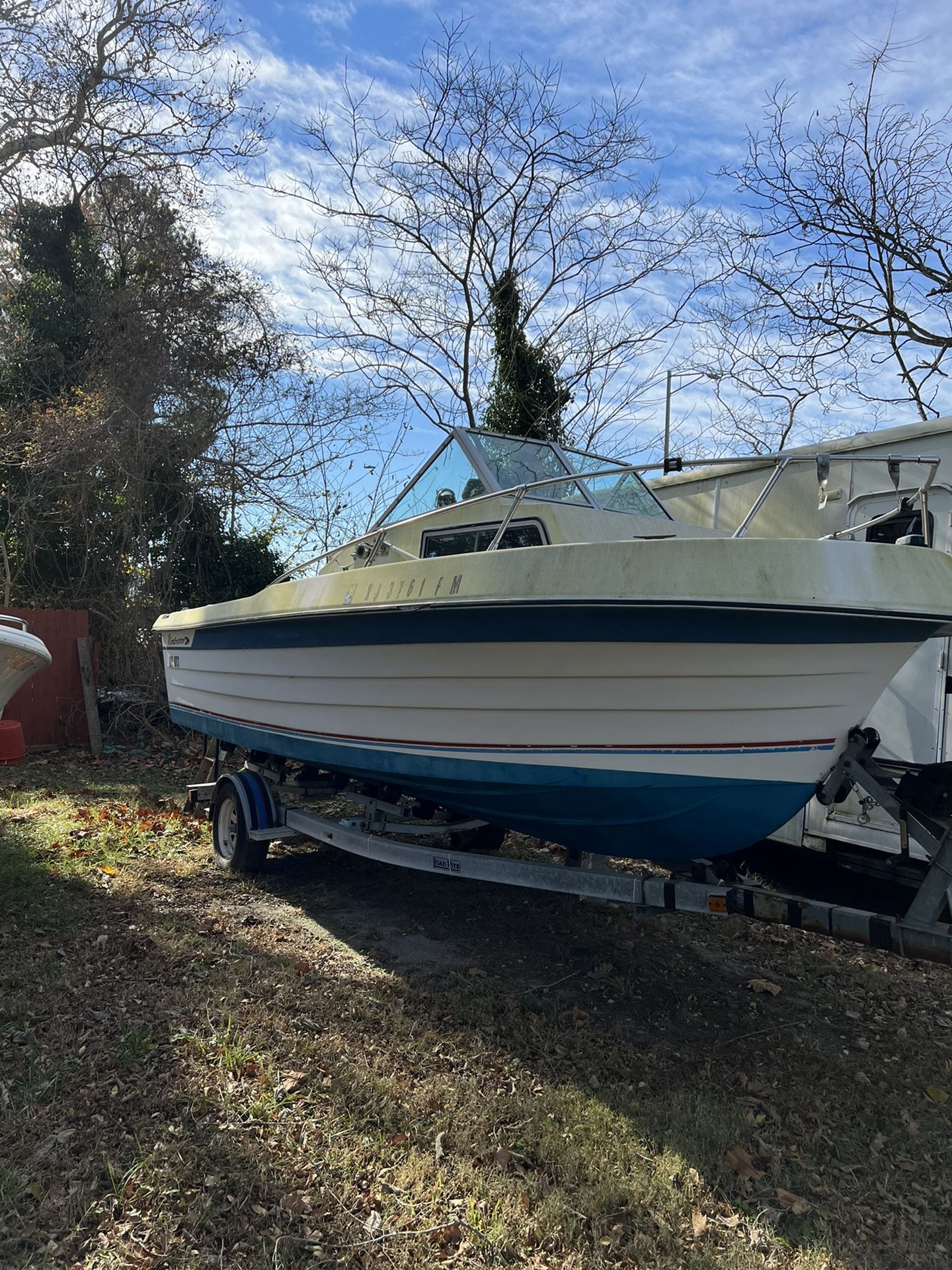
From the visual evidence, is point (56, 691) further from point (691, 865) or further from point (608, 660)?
point (608, 660)

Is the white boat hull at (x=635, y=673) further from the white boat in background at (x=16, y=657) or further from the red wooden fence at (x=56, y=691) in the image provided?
the red wooden fence at (x=56, y=691)

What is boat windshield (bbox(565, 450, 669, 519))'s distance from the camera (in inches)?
167

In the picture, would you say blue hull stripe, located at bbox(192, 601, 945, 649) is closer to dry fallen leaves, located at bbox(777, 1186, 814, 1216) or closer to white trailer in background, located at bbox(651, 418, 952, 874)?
white trailer in background, located at bbox(651, 418, 952, 874)

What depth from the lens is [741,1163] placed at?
2.60 metres

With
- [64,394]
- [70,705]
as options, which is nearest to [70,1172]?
[70,705]

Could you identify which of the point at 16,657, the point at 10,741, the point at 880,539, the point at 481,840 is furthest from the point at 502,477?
the point at 10,741

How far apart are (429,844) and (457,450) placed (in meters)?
3.02

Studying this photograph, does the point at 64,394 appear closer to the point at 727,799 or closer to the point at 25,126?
the point at 25,126

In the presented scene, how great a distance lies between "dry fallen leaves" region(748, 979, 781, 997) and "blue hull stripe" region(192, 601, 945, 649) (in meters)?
2.03

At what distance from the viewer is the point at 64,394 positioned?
11.8 meters

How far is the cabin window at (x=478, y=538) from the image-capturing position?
3568 mm

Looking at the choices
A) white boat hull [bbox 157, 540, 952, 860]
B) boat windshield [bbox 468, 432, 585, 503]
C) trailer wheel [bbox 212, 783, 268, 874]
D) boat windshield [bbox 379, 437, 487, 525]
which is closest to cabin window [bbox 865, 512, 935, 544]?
white boat hull [bbox 157, 540, 952, 860]

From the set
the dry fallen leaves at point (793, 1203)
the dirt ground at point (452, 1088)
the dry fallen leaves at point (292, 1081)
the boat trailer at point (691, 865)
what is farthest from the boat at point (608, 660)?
the dry fallen leaves at point (292, 1081)

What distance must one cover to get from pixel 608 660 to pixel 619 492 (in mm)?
1643
